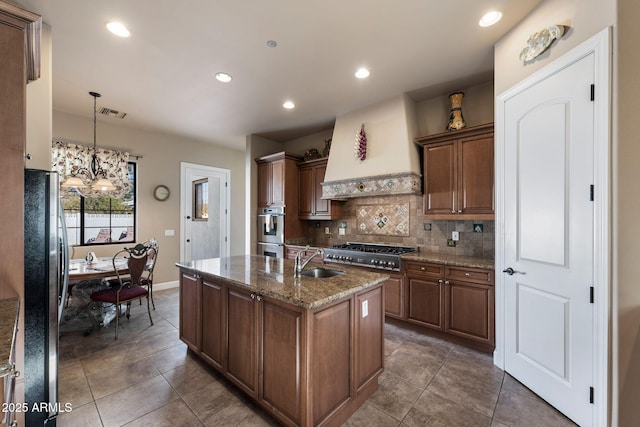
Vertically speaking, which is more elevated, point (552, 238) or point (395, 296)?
point (552, 238)

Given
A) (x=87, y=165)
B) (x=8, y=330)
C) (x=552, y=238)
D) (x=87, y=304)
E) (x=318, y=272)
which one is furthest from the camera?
(x=87, y=165)

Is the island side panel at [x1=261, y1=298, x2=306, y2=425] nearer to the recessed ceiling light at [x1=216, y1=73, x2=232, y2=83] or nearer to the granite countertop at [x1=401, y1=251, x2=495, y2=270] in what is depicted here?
the granite countertop at [x1=401, y1=251, x2=495, y2=270]

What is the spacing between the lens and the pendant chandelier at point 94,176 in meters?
3.26

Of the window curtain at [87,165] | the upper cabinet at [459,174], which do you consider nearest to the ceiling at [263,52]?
the window curtain at [87,165]

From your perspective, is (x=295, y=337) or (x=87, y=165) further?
(x=87, y=165)

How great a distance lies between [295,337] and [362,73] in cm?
274

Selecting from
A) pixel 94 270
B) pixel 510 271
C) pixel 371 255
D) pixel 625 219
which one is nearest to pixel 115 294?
pixel 94 270

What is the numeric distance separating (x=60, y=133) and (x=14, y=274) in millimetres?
3868

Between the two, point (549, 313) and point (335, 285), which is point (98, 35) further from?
point (549, 313)

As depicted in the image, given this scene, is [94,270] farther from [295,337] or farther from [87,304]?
[295,337]

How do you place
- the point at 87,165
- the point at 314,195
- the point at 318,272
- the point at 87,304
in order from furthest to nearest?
the point at 314,195 < the point at 87,165 < the point at 87,304 < the point at 318,272

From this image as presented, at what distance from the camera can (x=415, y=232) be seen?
3.73 metres

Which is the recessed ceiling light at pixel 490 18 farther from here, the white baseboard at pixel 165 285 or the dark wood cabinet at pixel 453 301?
the white baseboard at pixel 165 285

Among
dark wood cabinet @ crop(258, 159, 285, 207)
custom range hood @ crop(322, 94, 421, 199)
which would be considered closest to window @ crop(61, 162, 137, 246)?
dark wood cabinet @ crop(258, 159, 285, 207)
